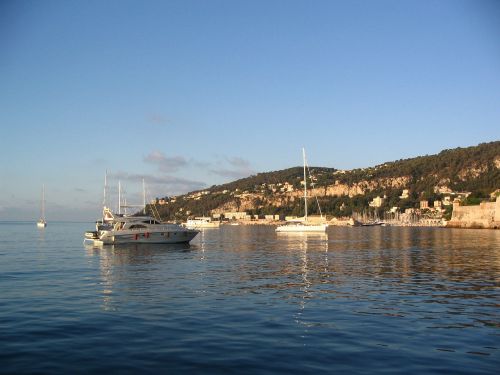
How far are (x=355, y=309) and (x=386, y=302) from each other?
1.96 meters

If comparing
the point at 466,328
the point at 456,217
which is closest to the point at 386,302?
the point at 466,328

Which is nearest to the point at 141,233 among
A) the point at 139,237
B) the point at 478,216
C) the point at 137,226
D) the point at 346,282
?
the point at 139,237

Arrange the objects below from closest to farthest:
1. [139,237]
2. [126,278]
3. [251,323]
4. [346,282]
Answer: [251,323] < [346,282] < [126,278] < [139,237]

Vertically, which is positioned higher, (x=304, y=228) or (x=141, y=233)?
(x=141, y=233)

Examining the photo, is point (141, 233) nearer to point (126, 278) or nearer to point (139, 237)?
point (139, 237)

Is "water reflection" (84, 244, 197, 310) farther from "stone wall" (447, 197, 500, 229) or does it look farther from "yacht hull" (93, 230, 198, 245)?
"stone wall" (447, 197, 500, 229)

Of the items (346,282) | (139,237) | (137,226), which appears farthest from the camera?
(137,226)

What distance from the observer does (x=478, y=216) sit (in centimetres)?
11850

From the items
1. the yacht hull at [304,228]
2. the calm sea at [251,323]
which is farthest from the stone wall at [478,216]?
the calm sea at [251,323]

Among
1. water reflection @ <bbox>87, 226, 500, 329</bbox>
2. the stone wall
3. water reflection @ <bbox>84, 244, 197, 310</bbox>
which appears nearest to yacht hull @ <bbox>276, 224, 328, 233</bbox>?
the stone wall

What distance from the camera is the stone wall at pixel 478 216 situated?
368 feet

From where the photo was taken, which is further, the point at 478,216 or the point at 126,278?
the point at 478,216

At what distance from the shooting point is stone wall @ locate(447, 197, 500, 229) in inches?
4411

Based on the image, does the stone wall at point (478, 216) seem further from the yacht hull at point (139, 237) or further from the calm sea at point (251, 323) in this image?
the calm sea at point (251, 323)
